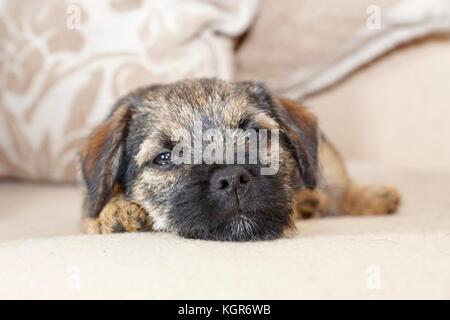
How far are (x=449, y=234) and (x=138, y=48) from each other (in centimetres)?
165

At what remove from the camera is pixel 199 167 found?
6.21 feet

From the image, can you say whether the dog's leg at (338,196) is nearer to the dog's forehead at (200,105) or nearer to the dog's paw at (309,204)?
the dog's paw at (309,204)

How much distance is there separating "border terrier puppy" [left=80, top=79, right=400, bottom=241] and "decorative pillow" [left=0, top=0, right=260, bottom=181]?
50 cm

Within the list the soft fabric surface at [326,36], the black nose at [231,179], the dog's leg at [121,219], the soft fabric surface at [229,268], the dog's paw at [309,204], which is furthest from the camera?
the soft fabric surface at [326,36]

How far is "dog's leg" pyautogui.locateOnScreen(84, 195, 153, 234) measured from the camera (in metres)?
1.97

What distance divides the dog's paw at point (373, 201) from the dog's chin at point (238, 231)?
2.92 ft

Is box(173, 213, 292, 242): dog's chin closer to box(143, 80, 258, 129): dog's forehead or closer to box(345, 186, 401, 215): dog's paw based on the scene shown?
box(143, 80, 258, 129): dog's forehead

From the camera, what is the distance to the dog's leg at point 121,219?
77.5 inches

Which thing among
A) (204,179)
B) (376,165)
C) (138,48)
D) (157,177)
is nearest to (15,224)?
(157,177)

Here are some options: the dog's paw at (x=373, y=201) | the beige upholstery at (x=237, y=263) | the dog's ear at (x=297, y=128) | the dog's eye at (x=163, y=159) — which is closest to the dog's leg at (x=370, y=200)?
the dog's paw at (x=373, y=201)

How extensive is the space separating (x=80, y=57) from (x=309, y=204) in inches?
45.2

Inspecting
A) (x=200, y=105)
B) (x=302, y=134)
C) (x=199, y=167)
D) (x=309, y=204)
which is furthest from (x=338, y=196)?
(x=199, y=167)

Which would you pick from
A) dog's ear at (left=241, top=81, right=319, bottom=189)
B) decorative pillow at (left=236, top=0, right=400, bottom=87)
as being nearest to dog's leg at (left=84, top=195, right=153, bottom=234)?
dog's ear at (left=241, top=81, right=319, bottom=189)

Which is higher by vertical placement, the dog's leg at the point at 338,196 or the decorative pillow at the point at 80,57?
the decorative pillow at the point at 80,57
